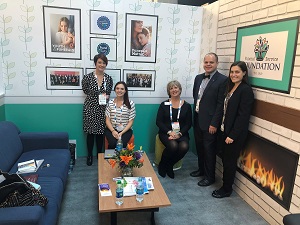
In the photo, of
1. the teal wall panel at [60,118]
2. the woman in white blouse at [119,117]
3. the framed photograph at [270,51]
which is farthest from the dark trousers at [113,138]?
the framed photograph at [270,51]

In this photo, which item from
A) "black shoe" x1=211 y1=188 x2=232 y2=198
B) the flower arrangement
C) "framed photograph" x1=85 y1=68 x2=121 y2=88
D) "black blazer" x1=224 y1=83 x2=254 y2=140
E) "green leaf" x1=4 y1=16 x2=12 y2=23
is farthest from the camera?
"framed photograph" x1=85 y1=68 x2=121 y2=88

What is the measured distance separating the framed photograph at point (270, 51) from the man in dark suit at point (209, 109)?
1.15ft

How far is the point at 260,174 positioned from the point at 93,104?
231 centimetres

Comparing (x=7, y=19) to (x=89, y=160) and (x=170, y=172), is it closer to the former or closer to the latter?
(x=89, y=160)

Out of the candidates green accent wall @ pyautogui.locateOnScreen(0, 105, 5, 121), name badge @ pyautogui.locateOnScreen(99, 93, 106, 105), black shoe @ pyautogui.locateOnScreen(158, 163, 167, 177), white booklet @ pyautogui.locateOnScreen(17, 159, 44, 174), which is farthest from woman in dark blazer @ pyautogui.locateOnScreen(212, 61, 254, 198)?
green accent wall @ pyautogui.locateOnScreen(0, 105, 5, 121)

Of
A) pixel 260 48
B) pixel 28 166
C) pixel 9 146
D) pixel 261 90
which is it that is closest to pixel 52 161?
pixel 28 166

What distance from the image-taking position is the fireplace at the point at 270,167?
2273 mm

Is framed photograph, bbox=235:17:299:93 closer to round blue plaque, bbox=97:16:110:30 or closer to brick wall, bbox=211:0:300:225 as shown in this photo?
brick wall, bbox=211:0:300:225

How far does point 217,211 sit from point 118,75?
234 cm

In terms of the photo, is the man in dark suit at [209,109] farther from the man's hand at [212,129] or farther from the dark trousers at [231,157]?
the dark trousers at [231,157]

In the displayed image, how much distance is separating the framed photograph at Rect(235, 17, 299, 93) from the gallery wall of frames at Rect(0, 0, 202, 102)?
118 cm

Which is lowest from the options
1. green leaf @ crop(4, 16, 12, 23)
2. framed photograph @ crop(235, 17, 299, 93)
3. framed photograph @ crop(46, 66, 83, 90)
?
framed photograph @ crop(46, 66, 83, 90)

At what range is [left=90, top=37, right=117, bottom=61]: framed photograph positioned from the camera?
3.59 m

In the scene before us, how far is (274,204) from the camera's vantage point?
8.05ft
